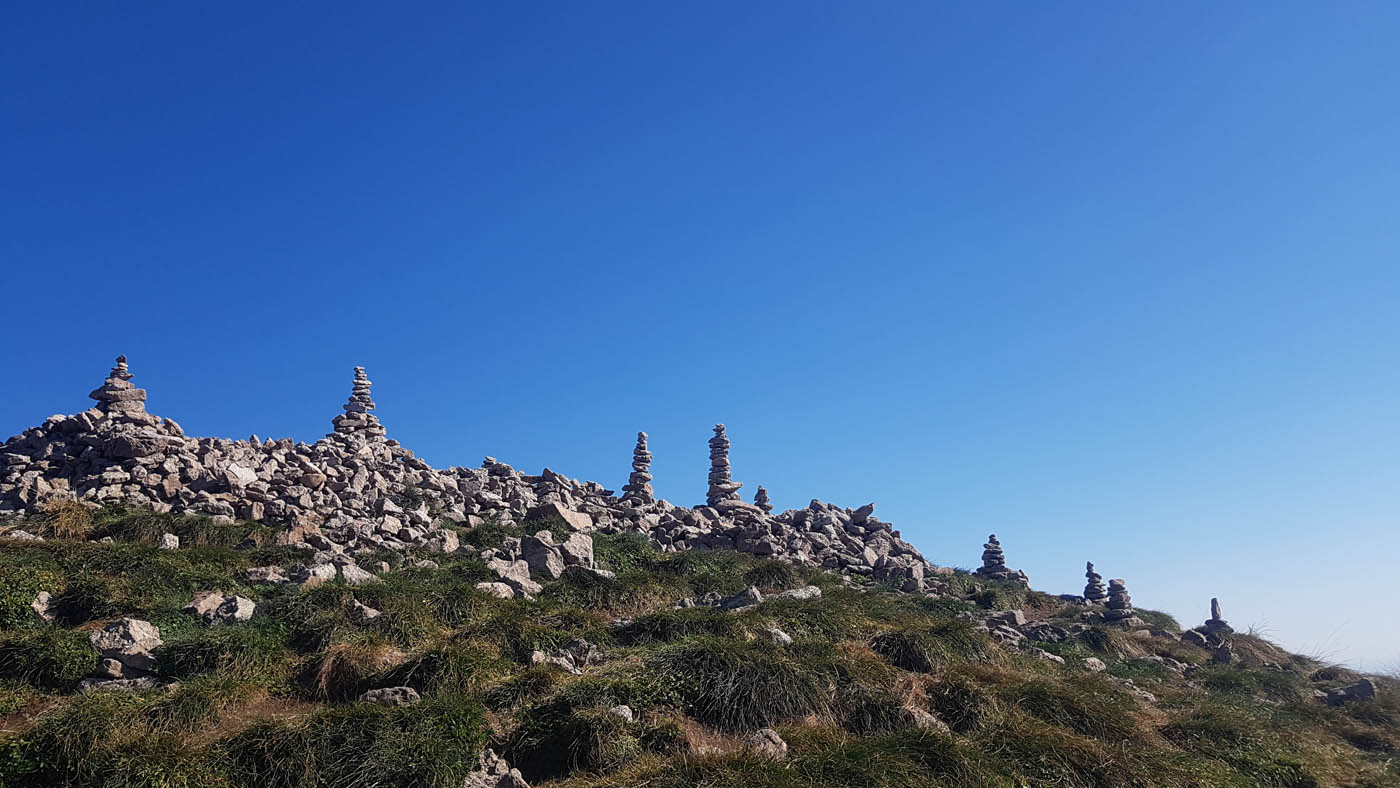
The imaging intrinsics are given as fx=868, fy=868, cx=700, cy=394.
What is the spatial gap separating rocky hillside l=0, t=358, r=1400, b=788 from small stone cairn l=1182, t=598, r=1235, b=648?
1.04 metres

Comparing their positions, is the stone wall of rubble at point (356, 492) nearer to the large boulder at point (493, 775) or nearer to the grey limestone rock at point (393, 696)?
the grey limestone rock at point (393, 696)

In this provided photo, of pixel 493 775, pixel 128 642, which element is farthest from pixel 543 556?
pixel 493 775

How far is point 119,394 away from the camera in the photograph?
2317 cm

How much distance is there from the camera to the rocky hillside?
911 centimetres

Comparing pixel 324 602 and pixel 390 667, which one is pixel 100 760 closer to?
pixel 390 667

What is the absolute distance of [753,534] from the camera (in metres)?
25.0

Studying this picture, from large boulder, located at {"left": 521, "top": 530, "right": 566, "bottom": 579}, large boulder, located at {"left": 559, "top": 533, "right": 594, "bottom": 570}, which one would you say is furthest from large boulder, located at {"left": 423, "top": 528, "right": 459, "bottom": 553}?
large boulder, located at {"left": 559, "top": 533, "right": 594, "bottom": 570}

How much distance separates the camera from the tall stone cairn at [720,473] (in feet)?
104

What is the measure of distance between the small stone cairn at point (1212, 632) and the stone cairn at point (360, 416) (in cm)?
2440

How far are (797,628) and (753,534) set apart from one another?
35.4ft

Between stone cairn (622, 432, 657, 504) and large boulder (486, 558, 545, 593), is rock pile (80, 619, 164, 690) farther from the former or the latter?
stone cairn (622, 432, 657, 504)

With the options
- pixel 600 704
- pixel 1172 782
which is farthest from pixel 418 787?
pixel 1172 782

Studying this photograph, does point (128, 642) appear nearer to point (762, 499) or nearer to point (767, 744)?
point (767, 744)

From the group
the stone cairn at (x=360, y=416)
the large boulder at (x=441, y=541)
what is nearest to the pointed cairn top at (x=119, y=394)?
the stone cairn at (x=360, y=416)
